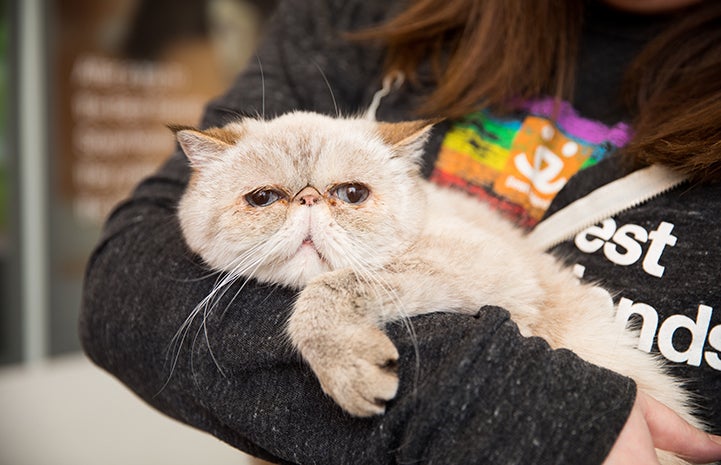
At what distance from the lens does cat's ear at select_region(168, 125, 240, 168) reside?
974 mm

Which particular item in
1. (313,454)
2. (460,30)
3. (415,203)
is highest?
(460,30)

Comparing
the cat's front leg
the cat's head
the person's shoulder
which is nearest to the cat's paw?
the cat's front leg

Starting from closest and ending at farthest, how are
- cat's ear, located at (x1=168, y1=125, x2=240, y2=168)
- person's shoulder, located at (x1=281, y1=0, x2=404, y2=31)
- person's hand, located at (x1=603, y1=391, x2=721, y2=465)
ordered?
person's hand, located at (x1=603, y1=391, x2=721, y2=465)
cat's ear, located at (x1=168, y1=125, x2=240, y2=168)
person's shoulder, located at (x1=281, y1=0, x2=404, y2=31)

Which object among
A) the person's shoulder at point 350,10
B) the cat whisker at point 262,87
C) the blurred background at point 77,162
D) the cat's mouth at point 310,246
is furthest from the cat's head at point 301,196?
the blurred background at point 77,162

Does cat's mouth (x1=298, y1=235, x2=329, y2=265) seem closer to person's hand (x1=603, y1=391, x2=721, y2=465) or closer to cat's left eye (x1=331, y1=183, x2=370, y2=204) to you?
cat's left eye (x1=331, y1=183, x2=370, y2=204)

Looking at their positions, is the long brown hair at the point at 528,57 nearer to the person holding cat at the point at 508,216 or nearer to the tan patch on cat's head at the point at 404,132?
the person holding cat at the point at 508,216

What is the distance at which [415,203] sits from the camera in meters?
1.02

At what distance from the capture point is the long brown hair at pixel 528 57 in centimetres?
103

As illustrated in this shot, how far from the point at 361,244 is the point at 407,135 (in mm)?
204

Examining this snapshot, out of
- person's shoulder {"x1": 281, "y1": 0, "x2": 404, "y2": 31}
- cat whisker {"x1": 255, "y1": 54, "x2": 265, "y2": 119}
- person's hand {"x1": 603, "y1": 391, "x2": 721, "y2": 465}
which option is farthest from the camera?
person's shoulder {"x1": 281, "y1": 0, "x2": 404, "y2": 31}

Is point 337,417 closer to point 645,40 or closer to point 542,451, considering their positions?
point 542,451

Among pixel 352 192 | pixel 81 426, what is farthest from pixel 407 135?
pixel 81 426

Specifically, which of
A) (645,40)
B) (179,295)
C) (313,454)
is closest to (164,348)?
(179,295)

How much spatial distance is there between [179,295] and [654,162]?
757 mm
